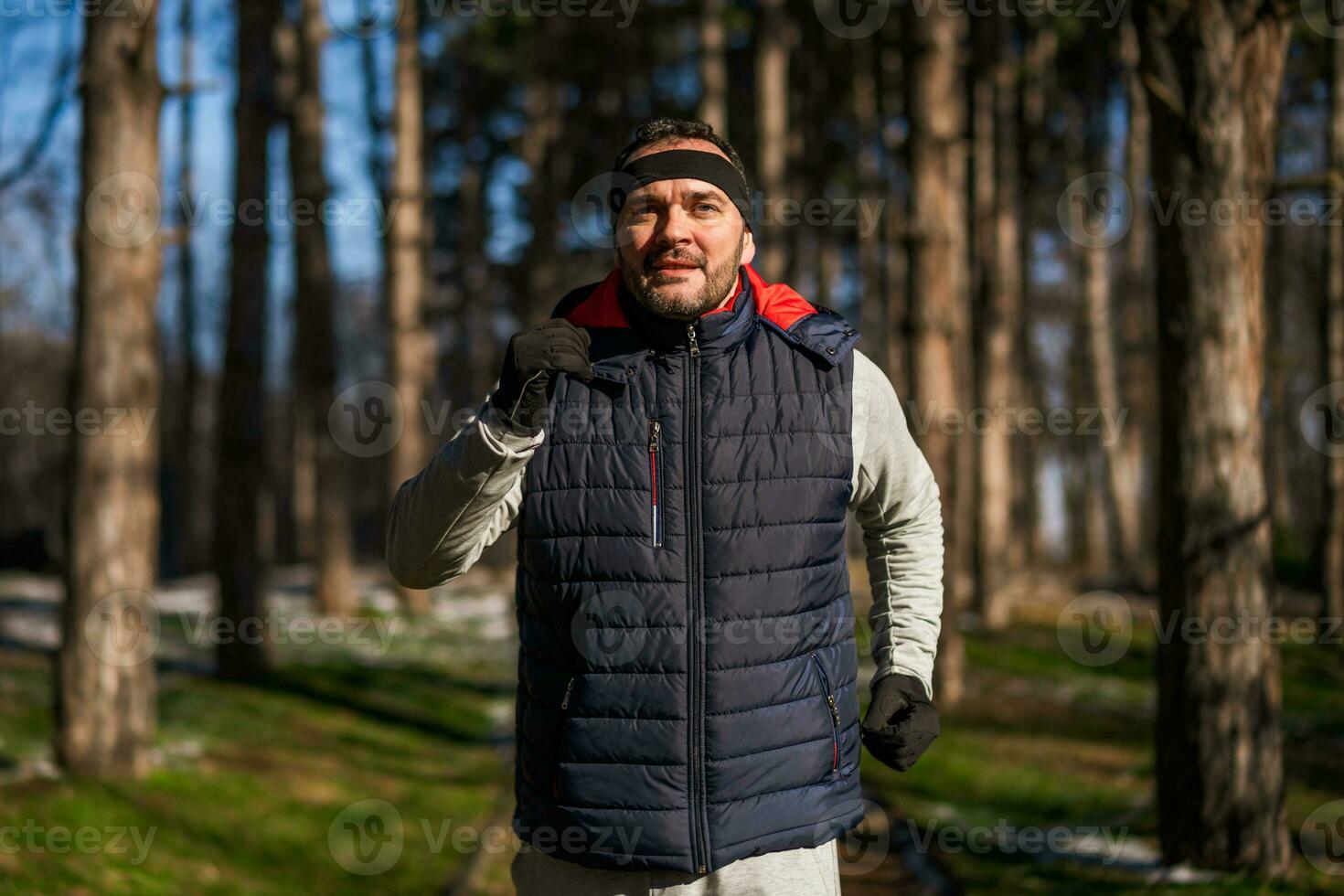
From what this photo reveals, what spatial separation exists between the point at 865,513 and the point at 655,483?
0.63 m

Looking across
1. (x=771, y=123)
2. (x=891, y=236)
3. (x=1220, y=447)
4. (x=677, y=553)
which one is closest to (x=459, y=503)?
(x=677, y=553)

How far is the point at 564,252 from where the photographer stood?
24.6m

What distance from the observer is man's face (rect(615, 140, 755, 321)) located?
2695mm

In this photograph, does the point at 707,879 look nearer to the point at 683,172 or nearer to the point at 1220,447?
the point at 683,172

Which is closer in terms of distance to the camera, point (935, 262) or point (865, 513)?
point (865, 513)

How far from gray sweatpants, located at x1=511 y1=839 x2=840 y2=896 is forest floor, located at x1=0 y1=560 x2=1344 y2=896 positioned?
336cm

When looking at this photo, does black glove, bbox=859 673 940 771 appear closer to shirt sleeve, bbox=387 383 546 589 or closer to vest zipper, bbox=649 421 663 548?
vest zipper, bbox=649 421 663 548

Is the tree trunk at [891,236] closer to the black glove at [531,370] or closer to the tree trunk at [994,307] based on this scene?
the tree trunk at [994,307]

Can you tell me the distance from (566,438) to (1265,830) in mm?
4376

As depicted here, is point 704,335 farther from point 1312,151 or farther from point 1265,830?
point 1312,151

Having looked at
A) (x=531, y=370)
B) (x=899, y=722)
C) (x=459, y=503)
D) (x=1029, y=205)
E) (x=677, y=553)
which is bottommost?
(x=899, y=722)

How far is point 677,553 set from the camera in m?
2.63

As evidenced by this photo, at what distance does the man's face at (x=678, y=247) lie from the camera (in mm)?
2695

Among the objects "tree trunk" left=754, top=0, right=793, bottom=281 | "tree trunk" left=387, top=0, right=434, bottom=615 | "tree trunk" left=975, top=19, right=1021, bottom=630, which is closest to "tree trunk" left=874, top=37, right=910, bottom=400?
A: "tree trunk" left=975, top=19, right=1021, bottom=630
